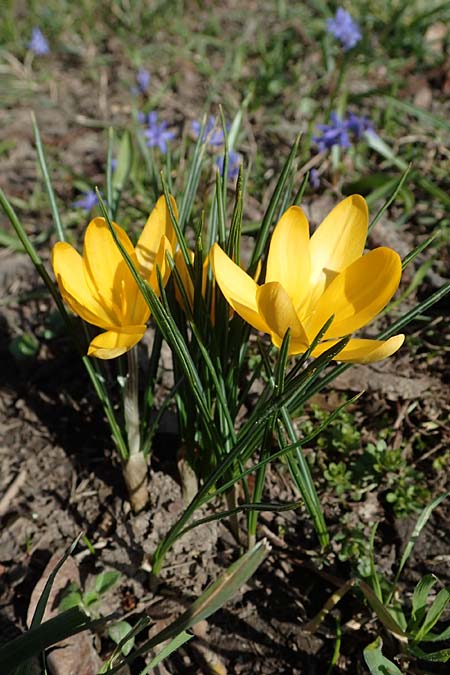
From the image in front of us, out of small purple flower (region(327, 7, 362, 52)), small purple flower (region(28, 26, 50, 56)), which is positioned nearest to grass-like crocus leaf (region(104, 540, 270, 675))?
small purple flower (region(327, 7, 362, 52))

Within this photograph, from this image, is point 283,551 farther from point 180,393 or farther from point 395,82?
point 395,82

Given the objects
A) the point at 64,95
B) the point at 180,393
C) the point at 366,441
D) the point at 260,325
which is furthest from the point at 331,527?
the point at 64,95

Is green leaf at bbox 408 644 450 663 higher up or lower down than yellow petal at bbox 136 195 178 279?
lower down

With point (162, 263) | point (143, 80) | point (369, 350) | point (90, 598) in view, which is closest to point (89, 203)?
point (143, 80)

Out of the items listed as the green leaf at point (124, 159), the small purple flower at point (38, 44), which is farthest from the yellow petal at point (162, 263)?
the small purple flower at point (38, 44)

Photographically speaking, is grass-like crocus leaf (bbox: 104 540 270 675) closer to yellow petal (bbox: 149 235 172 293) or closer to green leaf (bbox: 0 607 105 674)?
green leaf (bbox: 0 607 105 674)

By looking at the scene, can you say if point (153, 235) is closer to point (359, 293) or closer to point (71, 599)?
point (359, 293)
